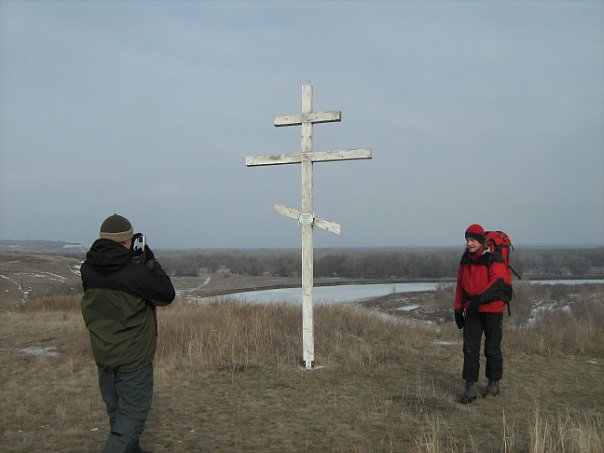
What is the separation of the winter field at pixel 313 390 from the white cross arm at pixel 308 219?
1915mm

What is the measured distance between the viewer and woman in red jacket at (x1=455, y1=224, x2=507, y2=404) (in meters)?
5.28

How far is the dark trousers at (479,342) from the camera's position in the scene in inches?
213

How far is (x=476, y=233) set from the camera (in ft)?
17.3

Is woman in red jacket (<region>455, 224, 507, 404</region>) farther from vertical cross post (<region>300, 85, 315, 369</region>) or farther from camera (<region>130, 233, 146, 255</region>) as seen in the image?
Answer: camera (<region>130, 233, 146, 255</region>)

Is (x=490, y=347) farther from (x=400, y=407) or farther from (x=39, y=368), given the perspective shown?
(x=39, y=368)

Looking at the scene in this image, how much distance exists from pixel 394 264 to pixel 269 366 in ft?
187

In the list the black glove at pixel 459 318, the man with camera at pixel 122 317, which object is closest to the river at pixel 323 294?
the black glove at pixel 459 318

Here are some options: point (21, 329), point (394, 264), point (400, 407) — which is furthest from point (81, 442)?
point (394, 264)

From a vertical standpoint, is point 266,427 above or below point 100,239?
below

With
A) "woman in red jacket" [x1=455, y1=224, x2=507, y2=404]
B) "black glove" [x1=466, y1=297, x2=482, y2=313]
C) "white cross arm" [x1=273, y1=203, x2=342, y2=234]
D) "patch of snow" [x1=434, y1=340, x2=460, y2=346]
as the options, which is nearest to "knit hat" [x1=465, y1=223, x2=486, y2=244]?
"woman in red jacket" [x1=455, y1=224, x2=507, y2=404]

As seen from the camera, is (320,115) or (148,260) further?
(320,115)

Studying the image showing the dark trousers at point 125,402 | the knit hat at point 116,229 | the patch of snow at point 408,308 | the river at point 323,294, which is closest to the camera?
the dark trousers at point 125,402

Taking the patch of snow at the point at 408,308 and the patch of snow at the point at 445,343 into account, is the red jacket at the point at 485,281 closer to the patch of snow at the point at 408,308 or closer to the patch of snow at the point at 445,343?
the patch of snow at the point at 445,343

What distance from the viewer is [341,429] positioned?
4617 millimetres
